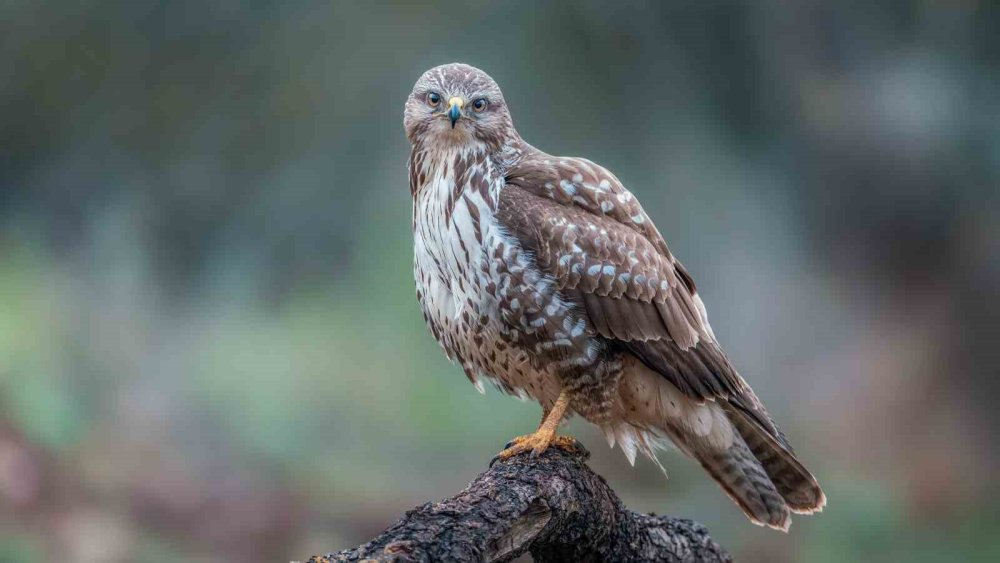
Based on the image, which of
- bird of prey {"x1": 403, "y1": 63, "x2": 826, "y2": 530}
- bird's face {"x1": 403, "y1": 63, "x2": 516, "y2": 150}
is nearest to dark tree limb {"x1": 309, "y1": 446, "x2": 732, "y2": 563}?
bird of prey {"x1": 403, "y1": 63, "x2": 826, "y2": 530}

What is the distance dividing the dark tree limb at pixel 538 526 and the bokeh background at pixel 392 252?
1608 millimetres

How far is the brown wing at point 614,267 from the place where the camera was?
3234 mm

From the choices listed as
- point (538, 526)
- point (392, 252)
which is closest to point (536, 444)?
point (538, 526)

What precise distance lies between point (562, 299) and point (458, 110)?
2.23ft

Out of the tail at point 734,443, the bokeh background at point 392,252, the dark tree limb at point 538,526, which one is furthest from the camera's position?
the bokeh background at point 392,252

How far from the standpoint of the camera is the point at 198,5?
5215 millimetres

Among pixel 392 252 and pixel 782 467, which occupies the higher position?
pixel 392 252

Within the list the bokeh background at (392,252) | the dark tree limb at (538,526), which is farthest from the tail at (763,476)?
the bokeh background at (392,252)

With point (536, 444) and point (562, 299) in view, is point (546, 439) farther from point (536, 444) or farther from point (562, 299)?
point (562, 299)

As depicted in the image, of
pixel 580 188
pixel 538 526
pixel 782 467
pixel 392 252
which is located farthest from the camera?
pixel 392 252

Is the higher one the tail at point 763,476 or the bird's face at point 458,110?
the bird's face at point 458,110

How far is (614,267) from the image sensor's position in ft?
10.8

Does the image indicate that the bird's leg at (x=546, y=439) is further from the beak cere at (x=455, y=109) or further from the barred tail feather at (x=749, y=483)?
the beak cere at (x=455, y=109)

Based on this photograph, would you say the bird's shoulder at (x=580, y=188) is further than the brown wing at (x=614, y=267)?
Yes
